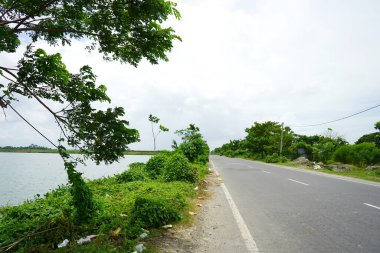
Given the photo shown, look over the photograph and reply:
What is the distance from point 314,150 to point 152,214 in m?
45.0

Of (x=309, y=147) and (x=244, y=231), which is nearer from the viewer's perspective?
(x=244, y=231)

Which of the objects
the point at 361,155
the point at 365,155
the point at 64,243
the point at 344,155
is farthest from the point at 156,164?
the point at 344,155

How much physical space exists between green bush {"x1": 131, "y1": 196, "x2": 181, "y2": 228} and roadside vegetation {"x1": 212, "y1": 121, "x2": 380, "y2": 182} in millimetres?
18300

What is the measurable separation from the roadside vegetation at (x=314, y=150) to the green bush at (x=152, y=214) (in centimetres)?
1830

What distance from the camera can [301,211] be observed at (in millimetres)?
7371

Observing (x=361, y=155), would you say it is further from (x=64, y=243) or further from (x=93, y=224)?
(x=64, y=243)

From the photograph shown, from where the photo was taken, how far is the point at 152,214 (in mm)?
5887

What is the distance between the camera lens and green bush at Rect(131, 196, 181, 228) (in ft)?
19.0

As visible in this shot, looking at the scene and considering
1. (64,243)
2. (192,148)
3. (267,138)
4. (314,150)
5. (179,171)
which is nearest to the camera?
(64,243)

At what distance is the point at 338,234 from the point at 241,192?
18.1ft

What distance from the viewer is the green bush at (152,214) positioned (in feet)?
19.0

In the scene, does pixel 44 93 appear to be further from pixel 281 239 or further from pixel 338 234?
pixel 338 234

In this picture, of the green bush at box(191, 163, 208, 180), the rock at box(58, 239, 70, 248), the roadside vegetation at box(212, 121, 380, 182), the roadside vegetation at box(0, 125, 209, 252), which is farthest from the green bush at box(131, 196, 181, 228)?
the roadside vegetation at box(212, 121, 380, 182)

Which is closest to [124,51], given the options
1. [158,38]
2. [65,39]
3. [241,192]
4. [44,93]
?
[158,38]
